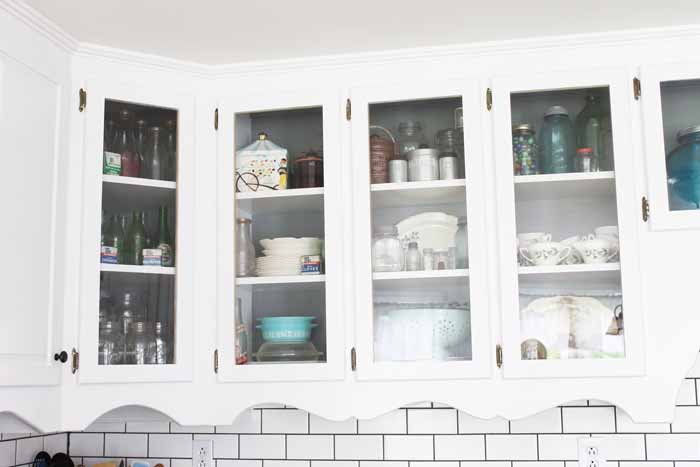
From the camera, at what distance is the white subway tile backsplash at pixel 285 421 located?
2.54 meters

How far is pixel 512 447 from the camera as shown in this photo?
8.00ft

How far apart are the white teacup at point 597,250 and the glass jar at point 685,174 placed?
7.3 inches

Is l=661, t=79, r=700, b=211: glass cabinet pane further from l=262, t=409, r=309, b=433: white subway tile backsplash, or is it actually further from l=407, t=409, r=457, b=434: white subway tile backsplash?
l=262, t=409, r=309, b=433: white subway tile backsplash

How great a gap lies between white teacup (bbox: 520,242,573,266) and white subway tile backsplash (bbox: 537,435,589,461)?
588mm

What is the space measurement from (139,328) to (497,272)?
0.98 metres

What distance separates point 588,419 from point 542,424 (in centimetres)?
14

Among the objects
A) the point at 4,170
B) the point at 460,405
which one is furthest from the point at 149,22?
the point at 460,405

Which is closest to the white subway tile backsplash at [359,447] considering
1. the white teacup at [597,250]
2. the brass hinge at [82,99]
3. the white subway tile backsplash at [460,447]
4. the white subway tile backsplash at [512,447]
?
the white subway tile backsplash at [460,447]

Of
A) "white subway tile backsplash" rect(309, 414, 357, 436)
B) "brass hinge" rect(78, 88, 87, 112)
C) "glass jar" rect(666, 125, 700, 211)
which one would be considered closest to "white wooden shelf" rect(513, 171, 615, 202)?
"glass jar" rect(666, 125, 700, 211)

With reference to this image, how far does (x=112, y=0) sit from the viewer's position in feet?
6.55

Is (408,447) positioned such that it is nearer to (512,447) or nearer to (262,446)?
(512,447)

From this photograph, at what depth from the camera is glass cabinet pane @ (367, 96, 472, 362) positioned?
7.20 feet

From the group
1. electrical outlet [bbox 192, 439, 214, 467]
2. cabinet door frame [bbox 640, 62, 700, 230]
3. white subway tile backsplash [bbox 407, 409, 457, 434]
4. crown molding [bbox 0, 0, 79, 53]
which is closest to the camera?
crown molding [bbox 0, 0, 79, 53]

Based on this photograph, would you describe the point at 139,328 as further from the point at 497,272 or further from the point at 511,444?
the point at 511,444
